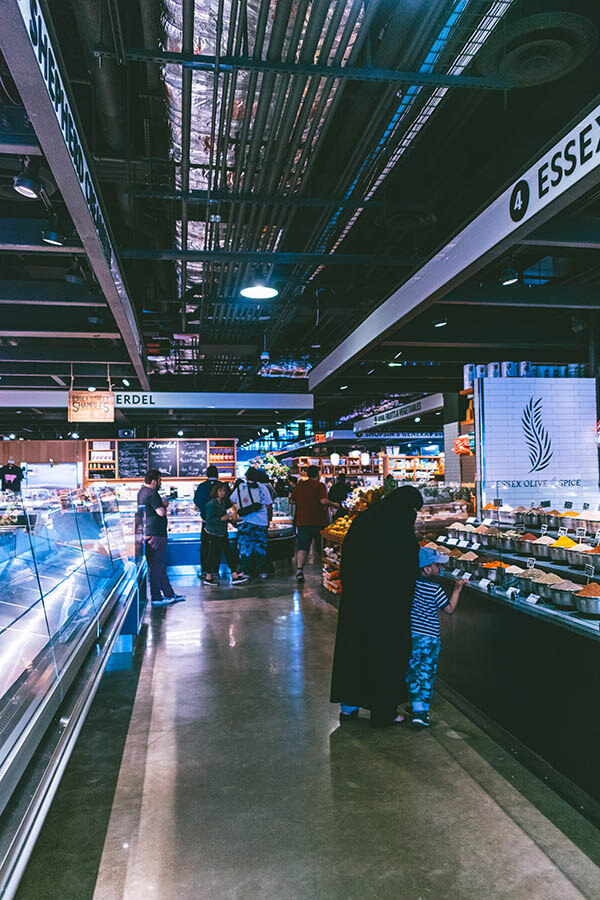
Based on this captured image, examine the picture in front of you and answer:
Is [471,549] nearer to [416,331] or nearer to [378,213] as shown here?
[378,213]

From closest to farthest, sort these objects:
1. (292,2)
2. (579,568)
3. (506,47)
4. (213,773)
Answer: (292,2) → (506,47) → (213,773) → (579,568)

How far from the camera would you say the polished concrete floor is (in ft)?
8.48

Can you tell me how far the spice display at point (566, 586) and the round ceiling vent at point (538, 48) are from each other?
2816 millimetres

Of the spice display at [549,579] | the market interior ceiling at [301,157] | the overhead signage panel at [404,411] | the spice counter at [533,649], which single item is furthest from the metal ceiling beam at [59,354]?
the spice display at [549,579]

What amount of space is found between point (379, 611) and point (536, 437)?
502 cm

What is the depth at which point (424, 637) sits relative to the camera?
4.15 metres

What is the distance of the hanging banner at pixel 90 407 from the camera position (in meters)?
10.3

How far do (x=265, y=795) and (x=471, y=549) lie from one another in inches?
102

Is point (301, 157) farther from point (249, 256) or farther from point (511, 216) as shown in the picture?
point (249, 256)

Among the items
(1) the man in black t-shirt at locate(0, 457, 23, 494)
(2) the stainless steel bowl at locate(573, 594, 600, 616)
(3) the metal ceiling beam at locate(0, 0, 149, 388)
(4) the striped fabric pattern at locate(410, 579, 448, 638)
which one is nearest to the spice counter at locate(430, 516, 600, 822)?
(2) the stainless steel bowl at locate(573, 594, 600, 616)

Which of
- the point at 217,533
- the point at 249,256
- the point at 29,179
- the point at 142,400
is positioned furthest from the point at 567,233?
the point at 142,400

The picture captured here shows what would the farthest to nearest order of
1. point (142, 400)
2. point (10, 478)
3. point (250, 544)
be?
point (10, 478)
point (142, 400)
point (250, 544)

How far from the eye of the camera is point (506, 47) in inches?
129

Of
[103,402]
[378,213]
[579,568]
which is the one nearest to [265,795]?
[579,568]
